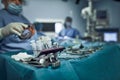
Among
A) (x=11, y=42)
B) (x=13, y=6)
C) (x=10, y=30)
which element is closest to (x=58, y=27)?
(x=13, y=6)

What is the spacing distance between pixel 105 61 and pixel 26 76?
0.77m

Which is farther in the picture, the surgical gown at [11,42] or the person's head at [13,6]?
the person's head at [13,6]

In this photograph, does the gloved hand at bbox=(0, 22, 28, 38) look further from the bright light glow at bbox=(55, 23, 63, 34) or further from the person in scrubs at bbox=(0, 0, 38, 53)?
the bright light glow at bbox=(55, 23, 63, 34)

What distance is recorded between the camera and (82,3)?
9.27 m

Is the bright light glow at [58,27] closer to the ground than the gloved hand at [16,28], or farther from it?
closer to the ground

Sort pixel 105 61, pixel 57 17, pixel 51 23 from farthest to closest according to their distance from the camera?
1. pixel 57 17
2. pixel 51 23
3. pixel 105 61

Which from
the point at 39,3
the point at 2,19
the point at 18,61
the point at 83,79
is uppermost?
the point at 39,3

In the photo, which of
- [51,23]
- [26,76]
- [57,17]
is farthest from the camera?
[57,17]

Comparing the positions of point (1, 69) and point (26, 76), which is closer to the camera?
point (26, 76)

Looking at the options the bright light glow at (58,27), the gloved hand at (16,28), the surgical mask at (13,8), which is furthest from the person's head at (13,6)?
the bright light glow at (58,27)

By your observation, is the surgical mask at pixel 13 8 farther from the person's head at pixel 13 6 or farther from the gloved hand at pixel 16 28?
the gloved hand at pixel 16 28

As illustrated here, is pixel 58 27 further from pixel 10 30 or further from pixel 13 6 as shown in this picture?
pixel 10 30

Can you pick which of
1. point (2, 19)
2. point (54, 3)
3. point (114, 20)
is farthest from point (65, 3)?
point (2, 19)

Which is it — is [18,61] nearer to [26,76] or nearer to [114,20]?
[26,76]
